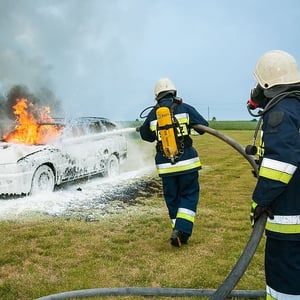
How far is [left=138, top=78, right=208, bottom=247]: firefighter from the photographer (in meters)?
5.64

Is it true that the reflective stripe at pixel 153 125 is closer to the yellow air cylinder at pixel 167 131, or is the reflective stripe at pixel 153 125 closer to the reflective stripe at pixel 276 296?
the yellow air cylinder at pixel 167 131

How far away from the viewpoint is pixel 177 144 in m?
5.71

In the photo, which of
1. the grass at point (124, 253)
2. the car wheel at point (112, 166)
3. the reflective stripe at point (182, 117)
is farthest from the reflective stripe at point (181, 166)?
the car wheel at point (112, 166)

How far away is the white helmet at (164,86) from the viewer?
19.2ft

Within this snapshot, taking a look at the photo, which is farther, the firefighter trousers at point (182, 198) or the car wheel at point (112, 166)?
the car wheel at point (112, 166)

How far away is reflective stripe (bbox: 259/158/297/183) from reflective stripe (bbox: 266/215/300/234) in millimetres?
291

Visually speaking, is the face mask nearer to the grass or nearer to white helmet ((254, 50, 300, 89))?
white helmet ((254, 50, 300, 89))

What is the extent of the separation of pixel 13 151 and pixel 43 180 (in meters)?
0.82

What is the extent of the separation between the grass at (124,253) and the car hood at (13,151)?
1.60 metres

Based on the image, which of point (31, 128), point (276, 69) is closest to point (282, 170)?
point (276, 69)

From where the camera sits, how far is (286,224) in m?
3.05

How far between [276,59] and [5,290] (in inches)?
125

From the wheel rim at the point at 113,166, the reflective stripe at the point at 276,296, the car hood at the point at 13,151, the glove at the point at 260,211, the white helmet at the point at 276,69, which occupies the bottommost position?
the wheel rim at the point at 113,166

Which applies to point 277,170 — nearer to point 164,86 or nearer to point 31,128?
point 164,86
